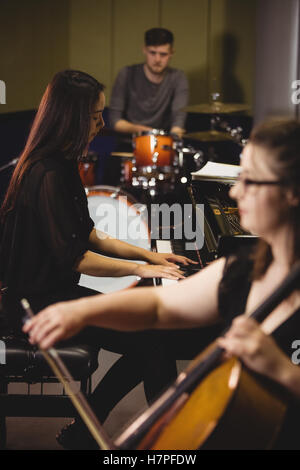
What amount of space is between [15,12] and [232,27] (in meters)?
2.40

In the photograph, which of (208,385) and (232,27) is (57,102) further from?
(232,27)

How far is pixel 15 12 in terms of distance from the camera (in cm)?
605

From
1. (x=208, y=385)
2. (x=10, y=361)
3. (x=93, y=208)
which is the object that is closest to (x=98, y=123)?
(x=10, y=361)

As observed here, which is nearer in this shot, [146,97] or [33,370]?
[33,370]

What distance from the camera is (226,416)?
117 cm

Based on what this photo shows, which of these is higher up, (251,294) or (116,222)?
(251,294)

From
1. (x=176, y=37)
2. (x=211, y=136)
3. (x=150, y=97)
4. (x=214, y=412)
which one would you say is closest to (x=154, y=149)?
(x=211, y=136)

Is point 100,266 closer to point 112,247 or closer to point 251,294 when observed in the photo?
point 112,247

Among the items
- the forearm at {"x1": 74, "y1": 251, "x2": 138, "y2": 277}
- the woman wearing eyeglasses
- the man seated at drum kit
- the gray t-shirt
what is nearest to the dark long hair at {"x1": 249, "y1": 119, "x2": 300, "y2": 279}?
the woman wearing eyeglasses

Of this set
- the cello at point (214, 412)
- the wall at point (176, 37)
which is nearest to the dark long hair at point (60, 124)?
the cello at point (214, 412)

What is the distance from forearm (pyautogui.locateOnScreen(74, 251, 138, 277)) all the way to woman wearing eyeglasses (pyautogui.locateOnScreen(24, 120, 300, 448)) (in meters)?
0.85

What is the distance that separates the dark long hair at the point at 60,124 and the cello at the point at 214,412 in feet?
3.73

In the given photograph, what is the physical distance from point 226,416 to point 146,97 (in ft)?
17.0

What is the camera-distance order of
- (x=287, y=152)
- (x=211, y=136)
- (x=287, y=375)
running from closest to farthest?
(x=287, y=375), (x=287, y=152), (x=211, y=136)
